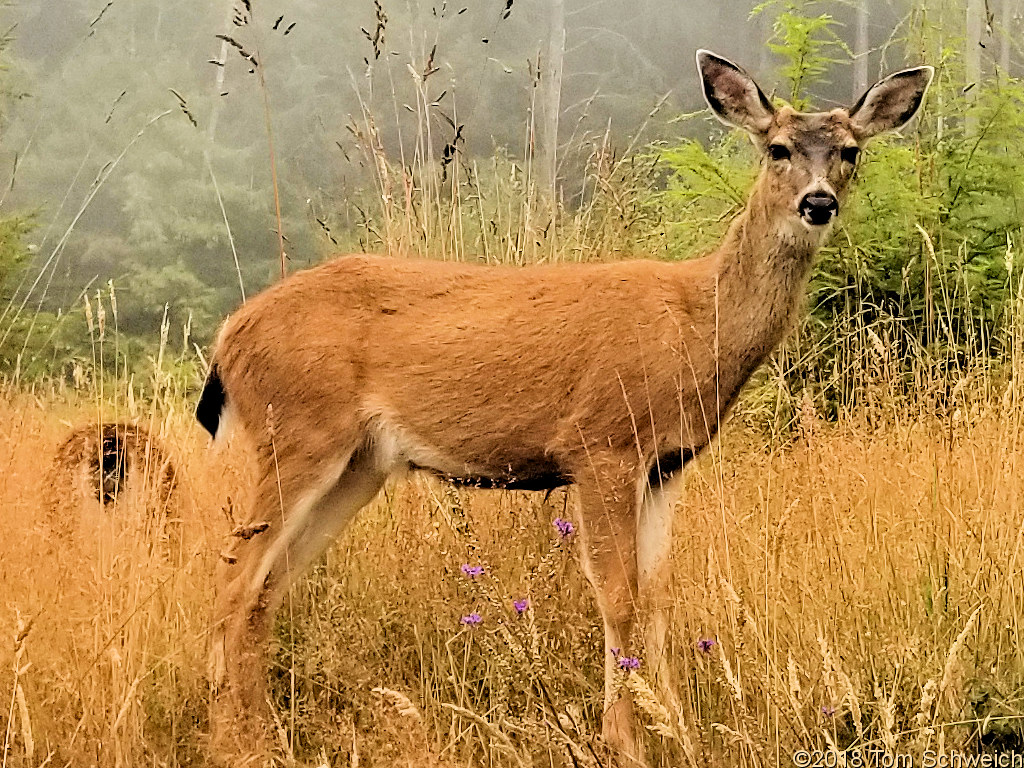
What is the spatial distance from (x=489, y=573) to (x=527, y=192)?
3408mm

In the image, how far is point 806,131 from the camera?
368cm

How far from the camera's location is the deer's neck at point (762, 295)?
3617 mm

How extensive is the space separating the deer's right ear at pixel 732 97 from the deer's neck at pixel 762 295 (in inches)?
11.1

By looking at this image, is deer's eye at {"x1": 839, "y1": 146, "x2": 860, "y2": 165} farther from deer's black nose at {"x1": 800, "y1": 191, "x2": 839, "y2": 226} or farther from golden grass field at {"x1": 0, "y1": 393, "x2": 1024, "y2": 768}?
golden grass field at {"x1": 0, "y1": 393, "x2": 1024, "y2": 768}

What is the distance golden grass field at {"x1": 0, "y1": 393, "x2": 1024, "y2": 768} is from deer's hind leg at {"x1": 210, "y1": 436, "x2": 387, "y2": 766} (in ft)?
0.32

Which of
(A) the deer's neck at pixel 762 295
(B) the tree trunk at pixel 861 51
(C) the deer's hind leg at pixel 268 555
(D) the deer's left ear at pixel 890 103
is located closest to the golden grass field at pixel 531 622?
(C) the deer's hind leg at pixel 268 555

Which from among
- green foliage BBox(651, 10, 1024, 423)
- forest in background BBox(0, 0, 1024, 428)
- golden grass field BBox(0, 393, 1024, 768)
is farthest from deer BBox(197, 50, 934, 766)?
green foliage BBox(651, 10, 1024, 423)

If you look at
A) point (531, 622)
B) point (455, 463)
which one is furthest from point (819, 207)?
point (531, 622)

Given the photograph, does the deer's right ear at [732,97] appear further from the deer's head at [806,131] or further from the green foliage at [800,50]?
the green foliage at [800,50]

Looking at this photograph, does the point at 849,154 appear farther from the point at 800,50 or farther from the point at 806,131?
the point at 800,50

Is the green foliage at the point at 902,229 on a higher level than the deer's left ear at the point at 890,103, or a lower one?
lower

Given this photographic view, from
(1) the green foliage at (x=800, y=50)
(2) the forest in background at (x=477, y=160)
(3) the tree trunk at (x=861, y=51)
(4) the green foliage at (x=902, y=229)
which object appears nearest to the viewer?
(2) the forest in background at (x=477, y=160)

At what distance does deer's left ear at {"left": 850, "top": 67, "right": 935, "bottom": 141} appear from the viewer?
12.5 feet

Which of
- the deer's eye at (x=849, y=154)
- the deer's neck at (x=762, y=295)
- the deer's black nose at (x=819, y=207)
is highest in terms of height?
the deer's eye at (x=849, y=154)
